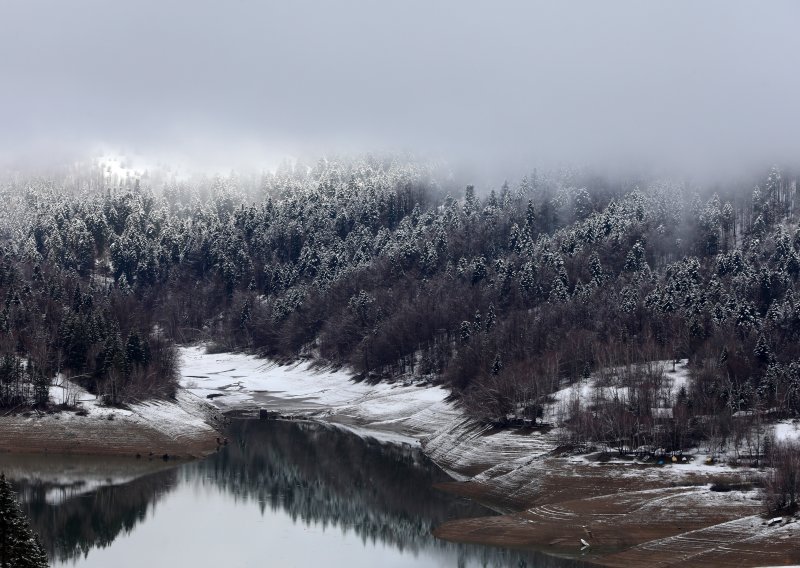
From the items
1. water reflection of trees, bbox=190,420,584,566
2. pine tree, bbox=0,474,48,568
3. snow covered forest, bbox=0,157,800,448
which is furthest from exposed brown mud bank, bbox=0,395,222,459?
pine tree, bbox=0,474,48,568

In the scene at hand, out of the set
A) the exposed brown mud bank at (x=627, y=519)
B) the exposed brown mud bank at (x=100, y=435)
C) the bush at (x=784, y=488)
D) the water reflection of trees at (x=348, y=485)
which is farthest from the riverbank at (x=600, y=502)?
the exposed brown mud bank at (x=100, y=435)

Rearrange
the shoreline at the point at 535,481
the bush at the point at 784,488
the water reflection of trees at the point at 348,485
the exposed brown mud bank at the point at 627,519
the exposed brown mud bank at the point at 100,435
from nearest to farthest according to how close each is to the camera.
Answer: the exposed brown mud bank at the point at 627,519
the shoreline at the point at 535,481
the bush at the point at 784,488
the water reflection of trees at the point at 348,485
the exposed brown mud bank at the point at 100,435

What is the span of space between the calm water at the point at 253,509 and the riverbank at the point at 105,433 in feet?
7.69

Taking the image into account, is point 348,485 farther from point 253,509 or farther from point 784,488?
point 784,488

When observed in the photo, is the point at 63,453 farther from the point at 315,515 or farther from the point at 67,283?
the point at 67,283

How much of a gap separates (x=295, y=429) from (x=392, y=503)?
45.1 meters

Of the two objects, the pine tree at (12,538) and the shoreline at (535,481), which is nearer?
the pine tree at (12,538)

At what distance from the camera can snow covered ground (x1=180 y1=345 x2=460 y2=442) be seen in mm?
125625

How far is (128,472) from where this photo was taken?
89.2 metres

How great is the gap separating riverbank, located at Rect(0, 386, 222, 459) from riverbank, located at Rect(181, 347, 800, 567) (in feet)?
90.2

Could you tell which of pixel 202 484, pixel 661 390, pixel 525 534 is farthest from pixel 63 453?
pixel 661 390

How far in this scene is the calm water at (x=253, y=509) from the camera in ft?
210

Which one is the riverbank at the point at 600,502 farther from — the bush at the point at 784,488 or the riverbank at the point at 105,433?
the riverbank at the point at 105,433

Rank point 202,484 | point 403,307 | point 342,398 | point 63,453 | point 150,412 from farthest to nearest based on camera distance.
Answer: point 403,307, point 342,398, point 150,412, point 63,453, point 202,484
